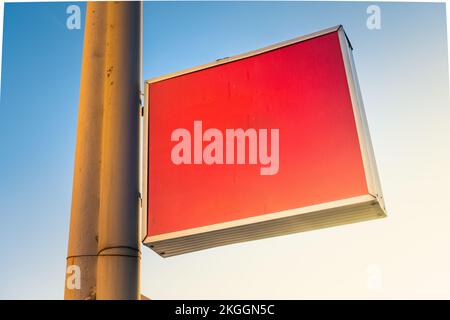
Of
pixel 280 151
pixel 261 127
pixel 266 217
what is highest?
pixel 261 127

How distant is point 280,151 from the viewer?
10.5 ft

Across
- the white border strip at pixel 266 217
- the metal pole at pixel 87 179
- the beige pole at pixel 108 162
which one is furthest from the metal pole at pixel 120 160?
the white border strip at pixel 266 217

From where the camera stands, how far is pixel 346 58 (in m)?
3.27

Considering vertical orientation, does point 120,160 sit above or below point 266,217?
above

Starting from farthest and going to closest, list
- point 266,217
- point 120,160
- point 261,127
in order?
point 261,127 → point 266,217 → point 120,160

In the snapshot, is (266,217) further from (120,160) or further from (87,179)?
(87,179)

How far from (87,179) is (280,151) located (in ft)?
3.44

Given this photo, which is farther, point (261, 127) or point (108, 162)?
point (261, 127)

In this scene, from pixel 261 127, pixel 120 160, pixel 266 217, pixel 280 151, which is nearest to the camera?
pixel 120 160

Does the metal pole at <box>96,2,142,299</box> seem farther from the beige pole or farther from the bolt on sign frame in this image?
the bolt on sign frame

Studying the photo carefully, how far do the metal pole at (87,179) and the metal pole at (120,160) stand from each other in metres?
0.15

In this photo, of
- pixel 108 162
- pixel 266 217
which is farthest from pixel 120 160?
pixel 266 217
